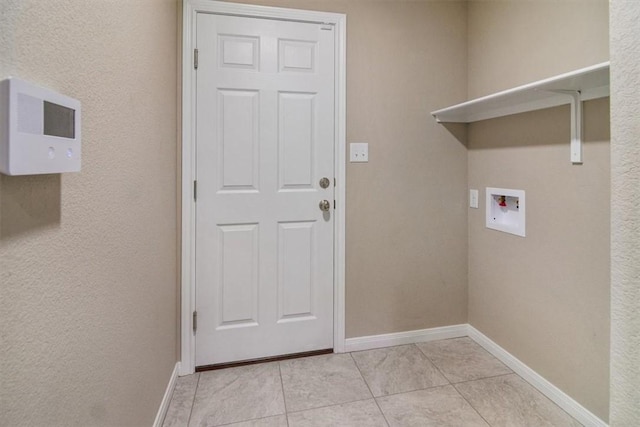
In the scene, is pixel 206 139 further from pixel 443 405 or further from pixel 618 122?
pixel 443 405

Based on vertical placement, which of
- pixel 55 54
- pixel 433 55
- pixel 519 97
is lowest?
pixel 55 54

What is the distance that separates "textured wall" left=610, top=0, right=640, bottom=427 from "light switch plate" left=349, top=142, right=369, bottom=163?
52.4 inches

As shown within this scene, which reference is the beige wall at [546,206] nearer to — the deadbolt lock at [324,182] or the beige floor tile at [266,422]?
the deadbolt lock at [324,182]

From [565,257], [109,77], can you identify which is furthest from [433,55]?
[109,77]

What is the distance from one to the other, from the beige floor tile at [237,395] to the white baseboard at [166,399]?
127 millimetres

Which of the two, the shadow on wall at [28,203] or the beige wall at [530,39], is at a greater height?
the beige wall at [530,39]

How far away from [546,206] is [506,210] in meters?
0.31

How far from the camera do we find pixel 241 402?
1.61 m

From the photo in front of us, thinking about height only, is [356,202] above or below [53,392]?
above

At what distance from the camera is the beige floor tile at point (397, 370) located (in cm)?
174

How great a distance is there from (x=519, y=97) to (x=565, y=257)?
0.83 m

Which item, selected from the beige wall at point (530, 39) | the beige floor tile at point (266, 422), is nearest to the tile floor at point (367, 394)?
the beige floor tile at point (266, 422)

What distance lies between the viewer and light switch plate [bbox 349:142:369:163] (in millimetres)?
2021

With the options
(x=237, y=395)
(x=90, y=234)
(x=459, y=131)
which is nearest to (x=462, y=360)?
(x=237, y=395)
